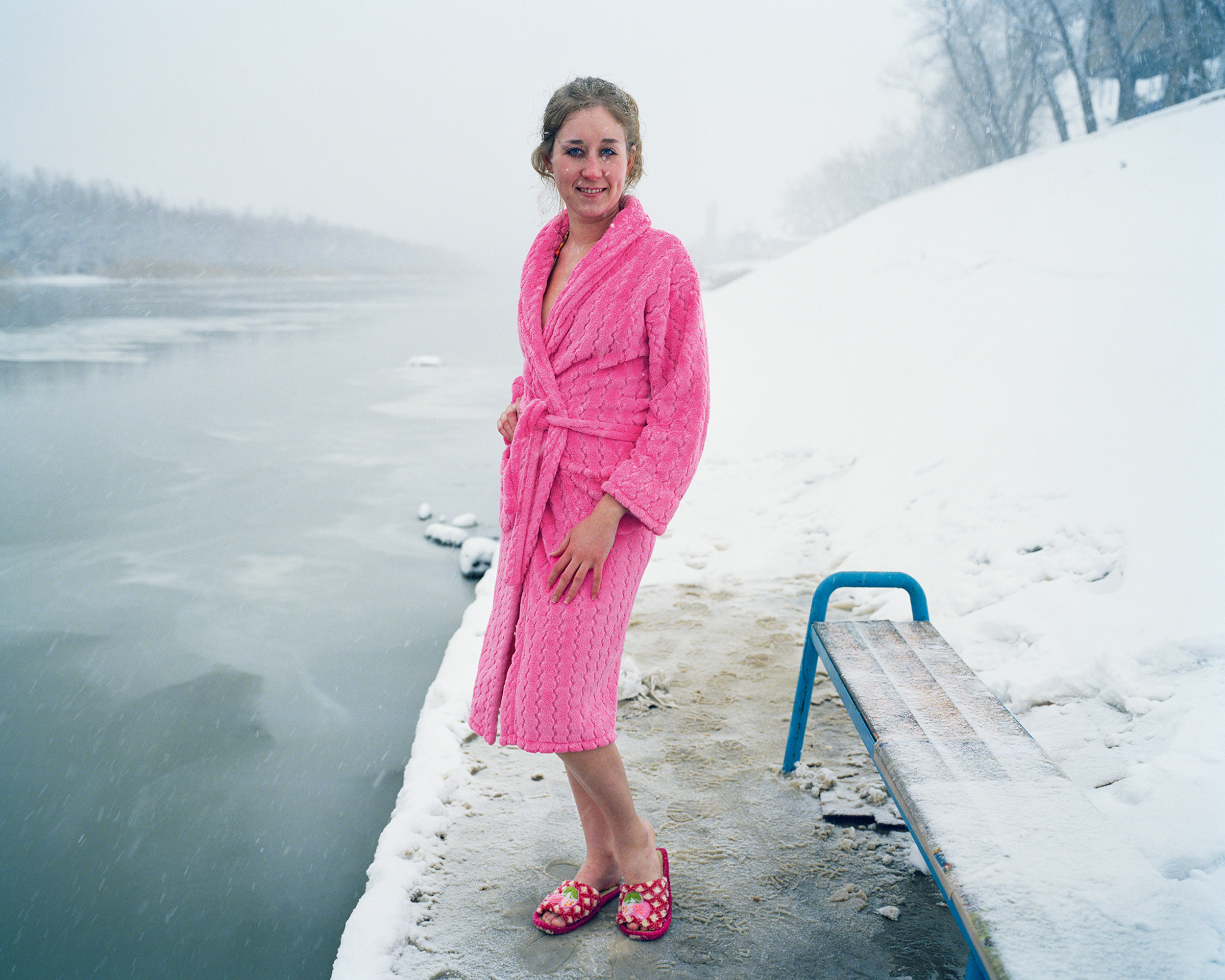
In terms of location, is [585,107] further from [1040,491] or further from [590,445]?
[1040,491]

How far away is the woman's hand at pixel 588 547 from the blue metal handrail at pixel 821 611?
28.8 inches

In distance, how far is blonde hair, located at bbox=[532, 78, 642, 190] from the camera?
4.51 ft

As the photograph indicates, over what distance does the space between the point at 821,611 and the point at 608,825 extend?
73 cm

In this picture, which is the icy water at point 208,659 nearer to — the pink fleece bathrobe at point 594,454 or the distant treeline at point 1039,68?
the pink fleece bathrobe at point 594,454

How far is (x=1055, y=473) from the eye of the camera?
305 centimetres

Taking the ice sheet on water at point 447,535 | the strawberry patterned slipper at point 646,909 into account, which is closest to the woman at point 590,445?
the strawberry patterned slipper at point 646,909

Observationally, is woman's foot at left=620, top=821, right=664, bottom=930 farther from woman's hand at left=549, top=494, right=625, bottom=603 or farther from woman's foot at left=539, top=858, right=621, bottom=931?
woman's hand at left=549, top=494, right=625, bottom=603

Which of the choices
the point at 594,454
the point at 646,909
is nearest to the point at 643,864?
the point at 646,909

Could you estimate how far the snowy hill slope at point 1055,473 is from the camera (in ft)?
5.97

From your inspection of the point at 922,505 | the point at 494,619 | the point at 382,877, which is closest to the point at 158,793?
the point at 382,877

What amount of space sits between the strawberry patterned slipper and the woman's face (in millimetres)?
1290

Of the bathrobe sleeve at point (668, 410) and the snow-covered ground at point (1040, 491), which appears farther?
the snow-covered ground at point (1040, 491)

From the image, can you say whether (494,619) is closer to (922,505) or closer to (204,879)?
(204,879)

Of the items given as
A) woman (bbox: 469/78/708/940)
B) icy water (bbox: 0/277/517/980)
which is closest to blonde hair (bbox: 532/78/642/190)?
woman (bbox: 469/78/708/940)
